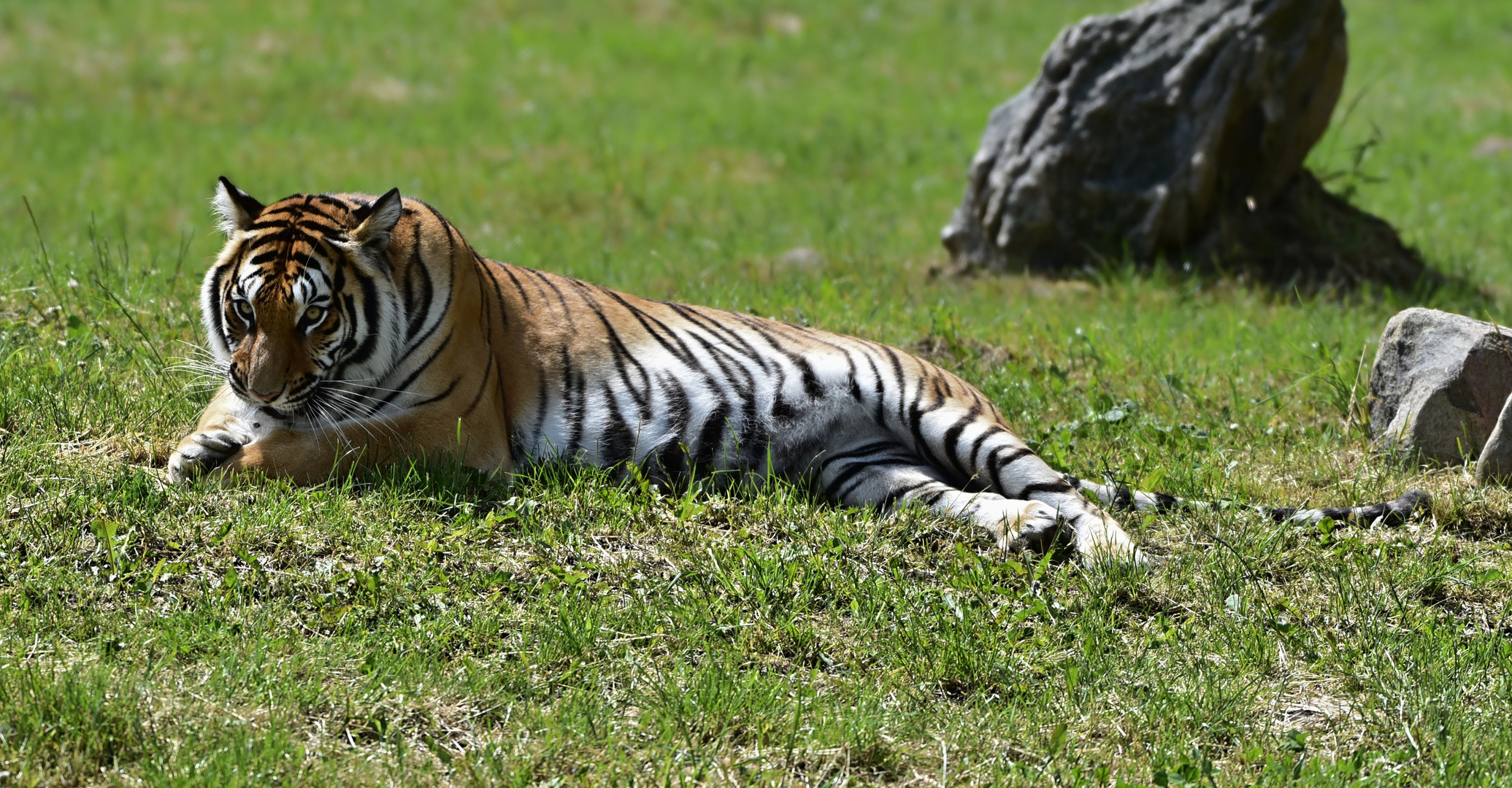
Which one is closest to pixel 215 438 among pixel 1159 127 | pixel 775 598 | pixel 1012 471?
pixel 775 598

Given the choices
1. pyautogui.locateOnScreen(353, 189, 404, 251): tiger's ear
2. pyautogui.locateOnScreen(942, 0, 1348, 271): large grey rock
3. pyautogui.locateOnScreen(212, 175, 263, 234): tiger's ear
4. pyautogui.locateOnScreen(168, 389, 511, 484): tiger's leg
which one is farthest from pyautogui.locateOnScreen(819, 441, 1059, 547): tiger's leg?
pyautogui.locateOnScreen(942, 0, 1348, 271): large grey rock

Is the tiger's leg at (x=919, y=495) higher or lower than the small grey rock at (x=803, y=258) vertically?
lower

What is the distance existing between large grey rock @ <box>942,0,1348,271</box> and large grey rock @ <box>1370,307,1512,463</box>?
380 centimetres

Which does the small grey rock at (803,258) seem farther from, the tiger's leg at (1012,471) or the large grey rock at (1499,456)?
the large grey rock at (1499,456)

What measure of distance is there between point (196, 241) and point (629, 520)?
336 inches

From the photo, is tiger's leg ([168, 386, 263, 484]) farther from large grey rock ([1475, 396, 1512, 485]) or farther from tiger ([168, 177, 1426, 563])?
large grey rock ([1475, 396, 1512, 485])

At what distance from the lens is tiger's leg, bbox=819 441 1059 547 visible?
15.5 feet

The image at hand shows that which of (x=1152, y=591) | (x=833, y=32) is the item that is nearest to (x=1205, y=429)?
(x=1152, y=591)

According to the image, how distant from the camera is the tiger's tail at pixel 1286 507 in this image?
197 inches

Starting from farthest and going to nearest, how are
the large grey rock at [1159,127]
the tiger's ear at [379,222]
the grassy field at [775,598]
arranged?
the large grey rock at [1159,127] < the tiger's ear at [379,222] < the grassy field at [775,598]

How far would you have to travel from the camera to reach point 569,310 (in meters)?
5.45

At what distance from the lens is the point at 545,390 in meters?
5.13

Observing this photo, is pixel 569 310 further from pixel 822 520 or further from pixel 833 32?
pixel 833 32

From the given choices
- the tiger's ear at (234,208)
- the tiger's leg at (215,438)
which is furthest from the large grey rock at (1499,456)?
the tiger's ear at (234,208)
